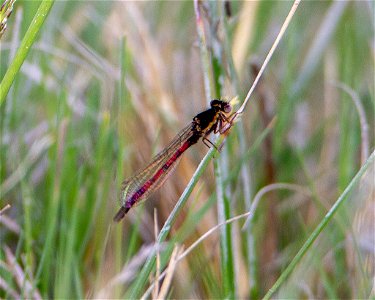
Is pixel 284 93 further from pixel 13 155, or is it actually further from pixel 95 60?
pixel 13 155

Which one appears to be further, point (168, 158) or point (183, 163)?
point (183, 163)

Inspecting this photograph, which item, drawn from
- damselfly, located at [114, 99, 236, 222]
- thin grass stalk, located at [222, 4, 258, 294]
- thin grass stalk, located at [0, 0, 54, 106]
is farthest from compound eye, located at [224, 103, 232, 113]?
thin grass stalk, located at [0, 0, 54, 106]

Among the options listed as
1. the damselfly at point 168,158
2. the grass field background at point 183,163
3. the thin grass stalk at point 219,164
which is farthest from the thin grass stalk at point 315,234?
the damselfly at point 168,158

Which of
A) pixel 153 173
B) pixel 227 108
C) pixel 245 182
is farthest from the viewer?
pixel 245 182

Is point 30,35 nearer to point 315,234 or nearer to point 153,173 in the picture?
point 315,234

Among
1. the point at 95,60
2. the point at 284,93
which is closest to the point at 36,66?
the point at 95,60

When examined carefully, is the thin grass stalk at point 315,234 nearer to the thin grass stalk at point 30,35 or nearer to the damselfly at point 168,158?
the damselfly at point 168,158

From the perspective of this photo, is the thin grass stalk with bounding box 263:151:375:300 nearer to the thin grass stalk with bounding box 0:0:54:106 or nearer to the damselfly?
the damselfly

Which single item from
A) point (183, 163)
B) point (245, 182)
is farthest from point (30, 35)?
point (183, 163)
